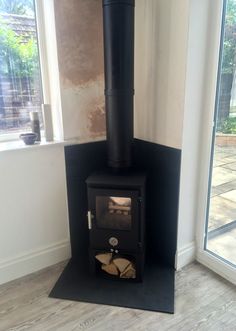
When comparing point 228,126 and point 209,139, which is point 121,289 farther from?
point 228,126

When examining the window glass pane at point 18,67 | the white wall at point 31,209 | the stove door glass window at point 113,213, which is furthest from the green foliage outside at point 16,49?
the stove door glass window at point 113,213

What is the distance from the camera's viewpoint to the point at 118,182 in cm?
180

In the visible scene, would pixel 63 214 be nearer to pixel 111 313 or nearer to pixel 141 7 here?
pixel 111 313

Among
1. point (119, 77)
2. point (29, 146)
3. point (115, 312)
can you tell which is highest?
point (119, 77)

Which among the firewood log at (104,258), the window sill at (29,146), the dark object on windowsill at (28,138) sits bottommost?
the firewood log at (104,258)

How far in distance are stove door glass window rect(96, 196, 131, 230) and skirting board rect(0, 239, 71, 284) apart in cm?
49

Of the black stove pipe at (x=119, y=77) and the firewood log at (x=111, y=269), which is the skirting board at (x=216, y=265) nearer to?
the firewood log at (x=111, y=269)

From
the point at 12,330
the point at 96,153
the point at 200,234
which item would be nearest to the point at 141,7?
the point at 96,153

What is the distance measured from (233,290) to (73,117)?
160cm

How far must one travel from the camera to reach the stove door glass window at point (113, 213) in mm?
1890

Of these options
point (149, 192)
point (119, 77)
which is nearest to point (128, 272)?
point (149, 192)

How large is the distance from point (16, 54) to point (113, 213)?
1.30m

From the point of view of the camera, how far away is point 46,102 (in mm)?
2152

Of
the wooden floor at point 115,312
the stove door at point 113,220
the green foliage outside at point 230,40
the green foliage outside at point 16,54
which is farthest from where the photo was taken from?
the green foliage outside at point 16,54
